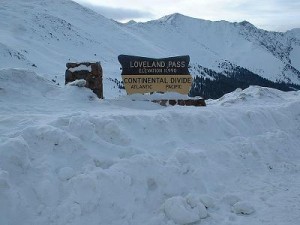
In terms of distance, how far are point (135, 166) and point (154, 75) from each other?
7678 mm

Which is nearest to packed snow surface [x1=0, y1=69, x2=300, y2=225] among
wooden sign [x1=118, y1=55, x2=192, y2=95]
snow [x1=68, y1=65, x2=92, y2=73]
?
snow [x1=68, y1=65, x2=92, y2=73]

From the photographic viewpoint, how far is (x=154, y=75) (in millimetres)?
17031

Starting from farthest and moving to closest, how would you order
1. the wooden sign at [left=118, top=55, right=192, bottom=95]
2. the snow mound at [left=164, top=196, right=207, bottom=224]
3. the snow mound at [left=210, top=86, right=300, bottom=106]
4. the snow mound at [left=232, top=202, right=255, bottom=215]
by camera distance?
1. the snow mound at [left=210, top=86, right=300, bottom=106]
2. the wooden sign at [left=118, top=55, right=192, bottom=95]
3. the snow mound at [left=232, top=202, right=255, bottom=215]
4. the snow mound at [left=164, top=196, right=207, bottom=224]

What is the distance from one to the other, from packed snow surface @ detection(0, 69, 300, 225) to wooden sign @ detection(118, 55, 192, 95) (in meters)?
2.98

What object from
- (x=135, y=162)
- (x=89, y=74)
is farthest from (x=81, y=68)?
(x=135, y=162)

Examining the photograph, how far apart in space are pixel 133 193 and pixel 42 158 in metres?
2.10

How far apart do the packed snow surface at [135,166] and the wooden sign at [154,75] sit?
2.98 meters

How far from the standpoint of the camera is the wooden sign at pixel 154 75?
55.4ft


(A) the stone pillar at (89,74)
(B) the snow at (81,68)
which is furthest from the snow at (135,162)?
(B) the snow at (81,68)

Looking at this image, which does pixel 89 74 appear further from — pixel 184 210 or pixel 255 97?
pixel 255 97

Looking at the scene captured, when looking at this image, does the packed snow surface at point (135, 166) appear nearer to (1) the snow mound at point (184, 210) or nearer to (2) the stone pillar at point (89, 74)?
(1) the snow mound at point (184, 210)

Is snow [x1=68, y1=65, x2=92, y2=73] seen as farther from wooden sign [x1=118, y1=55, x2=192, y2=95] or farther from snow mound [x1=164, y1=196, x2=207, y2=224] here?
snow mound [x1=164, y1=196, x2=207, y2=224]

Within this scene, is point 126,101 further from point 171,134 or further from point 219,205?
point 219,205

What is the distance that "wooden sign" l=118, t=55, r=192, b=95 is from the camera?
16.9 m
